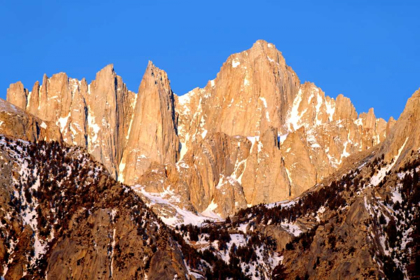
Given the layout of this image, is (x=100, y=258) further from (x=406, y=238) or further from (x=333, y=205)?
(x=333, y=205)

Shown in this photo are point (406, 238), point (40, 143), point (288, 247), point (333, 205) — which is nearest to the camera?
point (406, 238)

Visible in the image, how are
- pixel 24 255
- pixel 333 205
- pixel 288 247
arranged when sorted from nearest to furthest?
pixel 24 255, pixel 288 247, pixel 333 205

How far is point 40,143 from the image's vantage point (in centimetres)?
15425

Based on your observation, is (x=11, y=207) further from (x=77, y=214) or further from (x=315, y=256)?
(x=315, y=256)

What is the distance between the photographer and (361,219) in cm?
14638

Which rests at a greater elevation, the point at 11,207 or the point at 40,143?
the point at 40,143

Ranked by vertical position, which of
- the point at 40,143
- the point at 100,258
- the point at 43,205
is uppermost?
the point at 40,143

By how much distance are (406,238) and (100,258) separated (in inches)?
1614

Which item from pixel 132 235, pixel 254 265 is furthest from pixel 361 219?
pixel 132 235

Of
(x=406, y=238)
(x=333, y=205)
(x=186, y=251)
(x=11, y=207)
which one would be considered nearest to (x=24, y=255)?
(x=11, y=207)

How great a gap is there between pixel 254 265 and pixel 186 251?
17732 mm

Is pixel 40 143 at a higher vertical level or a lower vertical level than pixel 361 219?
higher

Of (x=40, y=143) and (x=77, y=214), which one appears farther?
(x=40, y=143)

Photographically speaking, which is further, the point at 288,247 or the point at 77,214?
the point at 288,247
